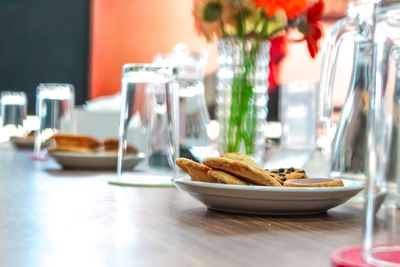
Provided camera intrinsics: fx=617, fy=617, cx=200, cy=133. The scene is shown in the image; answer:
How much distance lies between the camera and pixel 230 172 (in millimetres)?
513

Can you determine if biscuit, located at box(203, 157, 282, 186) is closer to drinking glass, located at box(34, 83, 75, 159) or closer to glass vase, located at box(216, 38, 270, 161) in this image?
glass vase, located at box(216, 38, 270, 161)

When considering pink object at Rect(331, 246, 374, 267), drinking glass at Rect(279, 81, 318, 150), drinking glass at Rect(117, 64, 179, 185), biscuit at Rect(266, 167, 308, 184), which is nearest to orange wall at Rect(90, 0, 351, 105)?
drinking glass at Rect(279, 81, 318, 150)

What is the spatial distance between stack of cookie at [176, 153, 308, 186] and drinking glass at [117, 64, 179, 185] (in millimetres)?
278

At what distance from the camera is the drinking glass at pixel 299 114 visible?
202cm

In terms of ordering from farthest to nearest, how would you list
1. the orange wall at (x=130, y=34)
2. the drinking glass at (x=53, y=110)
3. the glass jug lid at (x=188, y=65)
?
the orange wall at (x=130, y=34) → the drinking glass at (x=53, y=110) → the glass jug lid at (x=188, y=65)

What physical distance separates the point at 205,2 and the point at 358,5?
0.50m

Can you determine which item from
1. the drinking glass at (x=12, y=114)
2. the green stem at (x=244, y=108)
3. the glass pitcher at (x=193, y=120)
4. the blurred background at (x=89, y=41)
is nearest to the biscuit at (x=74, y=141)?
the glass pitcher at (x=193, y=120)

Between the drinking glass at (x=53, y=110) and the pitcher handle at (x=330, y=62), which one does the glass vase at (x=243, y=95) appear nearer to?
the pitcher handle at (x=330, y=62)

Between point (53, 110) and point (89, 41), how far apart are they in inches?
152

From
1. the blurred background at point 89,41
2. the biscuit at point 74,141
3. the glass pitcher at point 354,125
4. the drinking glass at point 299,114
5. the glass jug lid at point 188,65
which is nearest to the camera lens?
the glass pitcher at point 354,125

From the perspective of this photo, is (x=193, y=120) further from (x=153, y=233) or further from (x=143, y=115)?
(x=153, y=233)

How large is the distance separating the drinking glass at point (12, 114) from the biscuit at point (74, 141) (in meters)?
0.80

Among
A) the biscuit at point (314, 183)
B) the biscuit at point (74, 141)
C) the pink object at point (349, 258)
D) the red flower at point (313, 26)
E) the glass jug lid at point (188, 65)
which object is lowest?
the biscuit at point (74, 141)

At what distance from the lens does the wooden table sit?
34cm
